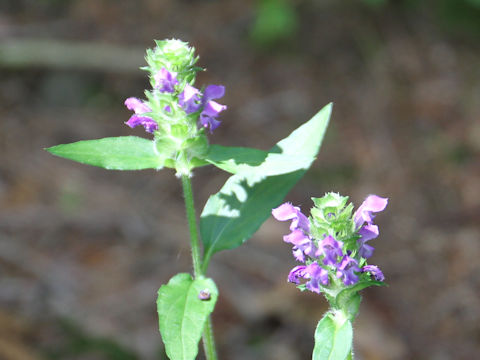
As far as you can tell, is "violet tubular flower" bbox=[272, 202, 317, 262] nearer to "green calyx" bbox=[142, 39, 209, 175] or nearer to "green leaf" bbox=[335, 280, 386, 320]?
"green leaf" bbox=[335, 280, 386, 320]

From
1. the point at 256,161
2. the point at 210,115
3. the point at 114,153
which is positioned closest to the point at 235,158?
the point at 256,161

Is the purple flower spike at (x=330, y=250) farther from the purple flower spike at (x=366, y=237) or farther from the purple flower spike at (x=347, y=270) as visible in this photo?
the purple flower spike at (x=366, y=237)

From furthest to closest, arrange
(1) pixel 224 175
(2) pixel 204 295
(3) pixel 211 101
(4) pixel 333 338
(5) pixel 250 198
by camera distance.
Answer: (1) pixel 224 175, (5) pixel 250 198, (3) pixel 211 101, (2) pixel 204 295, (4) pixel 333 338

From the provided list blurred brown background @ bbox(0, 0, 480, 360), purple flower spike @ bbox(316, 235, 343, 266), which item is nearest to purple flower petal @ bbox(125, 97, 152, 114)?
purple flower spike @ bbox(316, 235, 343, 266)

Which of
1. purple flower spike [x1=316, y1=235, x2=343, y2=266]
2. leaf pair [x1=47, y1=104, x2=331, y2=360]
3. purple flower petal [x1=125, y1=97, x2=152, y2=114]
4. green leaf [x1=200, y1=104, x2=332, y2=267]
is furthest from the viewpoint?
green leaf [x1=200, y1=104, x2=332, y2=267]

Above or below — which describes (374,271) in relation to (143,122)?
below

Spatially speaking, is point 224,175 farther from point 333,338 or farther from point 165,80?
point 333,338
